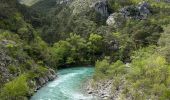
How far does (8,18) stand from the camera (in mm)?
116500

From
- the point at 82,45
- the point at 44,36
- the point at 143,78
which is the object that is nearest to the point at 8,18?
the point at 82,45

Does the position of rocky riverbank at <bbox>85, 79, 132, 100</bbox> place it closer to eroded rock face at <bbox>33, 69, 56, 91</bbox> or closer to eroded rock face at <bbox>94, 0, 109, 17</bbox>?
eroded rock face at <bbox>33, 69, 56, 91</bbox>

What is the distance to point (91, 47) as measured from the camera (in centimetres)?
14725

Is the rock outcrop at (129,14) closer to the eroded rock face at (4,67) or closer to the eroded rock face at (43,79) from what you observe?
the eroded rock face at (43,79)

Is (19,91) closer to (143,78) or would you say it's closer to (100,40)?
(143,78)

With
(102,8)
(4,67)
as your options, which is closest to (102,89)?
(4,67)

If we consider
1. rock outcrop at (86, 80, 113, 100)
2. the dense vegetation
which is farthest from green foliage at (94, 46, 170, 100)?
rock outcrop at (86, 80, 113, 100)

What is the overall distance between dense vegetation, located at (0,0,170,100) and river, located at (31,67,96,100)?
3.36m

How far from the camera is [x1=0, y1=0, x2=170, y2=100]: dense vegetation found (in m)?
Answer: 66.4

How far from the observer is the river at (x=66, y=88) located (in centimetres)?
7731

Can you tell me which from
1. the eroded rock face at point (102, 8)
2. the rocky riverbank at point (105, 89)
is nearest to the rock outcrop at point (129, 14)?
the eroded rock face at point (102, 8)

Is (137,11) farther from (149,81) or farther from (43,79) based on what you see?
(149,81)

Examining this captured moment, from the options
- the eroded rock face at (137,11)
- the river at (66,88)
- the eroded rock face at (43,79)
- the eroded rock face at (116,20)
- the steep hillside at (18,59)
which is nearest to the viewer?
the steep hillside at (18,59)

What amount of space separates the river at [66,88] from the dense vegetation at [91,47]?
3.36 m
